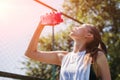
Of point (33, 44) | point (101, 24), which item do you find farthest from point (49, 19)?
point (101, 24)

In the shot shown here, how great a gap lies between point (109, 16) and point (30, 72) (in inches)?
120

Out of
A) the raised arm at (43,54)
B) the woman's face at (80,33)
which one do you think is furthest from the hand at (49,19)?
the woman's face at (80,33)

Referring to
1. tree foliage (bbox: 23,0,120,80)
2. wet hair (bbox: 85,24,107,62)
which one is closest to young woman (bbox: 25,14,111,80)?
wet hair (bbox: 85,24,107,62)

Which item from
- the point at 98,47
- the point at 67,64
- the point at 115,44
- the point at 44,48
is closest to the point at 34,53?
the point at 67,64

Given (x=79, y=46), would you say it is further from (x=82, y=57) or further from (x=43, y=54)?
(x=43, y=54)

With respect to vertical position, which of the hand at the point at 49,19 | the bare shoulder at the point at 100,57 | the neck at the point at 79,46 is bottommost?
the bare shoulder at the point at 100,57

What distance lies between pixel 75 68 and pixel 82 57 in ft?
0.24

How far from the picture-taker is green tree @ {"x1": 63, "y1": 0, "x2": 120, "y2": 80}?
431 inches

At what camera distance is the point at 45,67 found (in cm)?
1177

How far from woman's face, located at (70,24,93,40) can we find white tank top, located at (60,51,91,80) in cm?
9

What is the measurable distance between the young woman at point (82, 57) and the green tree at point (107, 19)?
8.74 m

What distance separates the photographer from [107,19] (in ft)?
38.0

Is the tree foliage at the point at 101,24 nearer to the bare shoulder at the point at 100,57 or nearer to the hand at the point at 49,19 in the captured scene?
the hand at the point at 49,19

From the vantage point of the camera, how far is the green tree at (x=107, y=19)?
1095 cm
